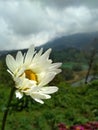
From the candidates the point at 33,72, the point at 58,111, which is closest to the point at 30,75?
the point at 33,72

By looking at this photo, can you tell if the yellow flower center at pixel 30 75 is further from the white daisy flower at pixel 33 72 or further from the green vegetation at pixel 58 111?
the green vegetation at pixel 58 111

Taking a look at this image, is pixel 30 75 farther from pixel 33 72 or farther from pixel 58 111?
pixel 58 111

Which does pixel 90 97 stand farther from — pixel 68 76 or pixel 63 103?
pixel 68 76

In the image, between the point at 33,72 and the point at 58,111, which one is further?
the point at 58,111

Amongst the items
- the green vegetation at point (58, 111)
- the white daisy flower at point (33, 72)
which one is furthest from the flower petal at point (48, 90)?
the green vegetation at point (58, 111)

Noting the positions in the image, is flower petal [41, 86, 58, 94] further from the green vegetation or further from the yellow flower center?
the green vegetation

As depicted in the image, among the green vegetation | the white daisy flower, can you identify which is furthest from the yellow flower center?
the green vegetation
